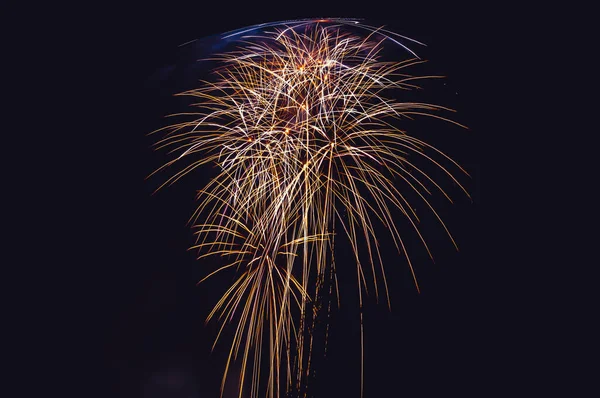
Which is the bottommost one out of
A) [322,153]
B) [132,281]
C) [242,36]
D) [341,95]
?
[132,281]

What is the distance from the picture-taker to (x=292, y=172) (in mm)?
1995

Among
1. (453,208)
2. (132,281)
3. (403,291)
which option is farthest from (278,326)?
(453,208)

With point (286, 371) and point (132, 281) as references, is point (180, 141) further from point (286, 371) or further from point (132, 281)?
point (286, 371)

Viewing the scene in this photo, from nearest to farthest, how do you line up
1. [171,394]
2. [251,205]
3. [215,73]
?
[171,394] → [251,205] → [215,73]

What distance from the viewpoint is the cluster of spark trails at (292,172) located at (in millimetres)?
1780

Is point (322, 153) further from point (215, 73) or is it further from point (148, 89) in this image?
point (148, 89)

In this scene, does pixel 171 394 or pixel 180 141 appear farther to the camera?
pixel 180 141

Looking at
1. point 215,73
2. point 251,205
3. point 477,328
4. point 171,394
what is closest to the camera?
point 477,328

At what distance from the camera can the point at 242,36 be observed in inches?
91.5

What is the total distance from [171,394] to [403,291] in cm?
91

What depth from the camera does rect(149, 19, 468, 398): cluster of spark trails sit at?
5.84 ft

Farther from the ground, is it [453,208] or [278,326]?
[453,208]

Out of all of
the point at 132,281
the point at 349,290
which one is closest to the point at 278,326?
the point at 349,290

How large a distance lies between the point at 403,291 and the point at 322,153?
23.6 inches
